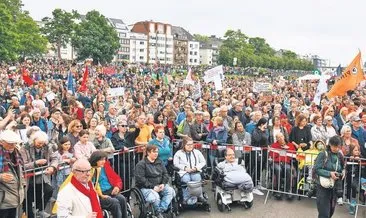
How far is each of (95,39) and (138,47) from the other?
73343 mm

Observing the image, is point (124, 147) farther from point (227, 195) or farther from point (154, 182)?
point (227, 195)

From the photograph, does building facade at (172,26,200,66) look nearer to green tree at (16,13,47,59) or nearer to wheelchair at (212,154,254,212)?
green tree at (16,13,47,59)

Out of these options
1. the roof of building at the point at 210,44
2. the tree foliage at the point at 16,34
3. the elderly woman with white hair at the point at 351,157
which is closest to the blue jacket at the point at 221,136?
the elderly woman with white hair at the point at 351,157

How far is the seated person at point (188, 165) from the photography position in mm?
9375

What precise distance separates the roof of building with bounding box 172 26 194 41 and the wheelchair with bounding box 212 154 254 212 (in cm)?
16191

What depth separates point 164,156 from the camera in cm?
991

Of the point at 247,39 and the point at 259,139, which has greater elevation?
the point at 247,39

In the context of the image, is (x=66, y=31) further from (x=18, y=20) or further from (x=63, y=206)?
(x=63, y=206)

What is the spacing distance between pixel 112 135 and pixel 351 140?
482 cm

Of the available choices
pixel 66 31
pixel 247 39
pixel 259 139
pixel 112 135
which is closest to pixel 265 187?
pixel 259 139

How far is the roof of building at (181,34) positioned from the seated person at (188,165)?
16188 cm

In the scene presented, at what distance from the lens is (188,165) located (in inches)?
374

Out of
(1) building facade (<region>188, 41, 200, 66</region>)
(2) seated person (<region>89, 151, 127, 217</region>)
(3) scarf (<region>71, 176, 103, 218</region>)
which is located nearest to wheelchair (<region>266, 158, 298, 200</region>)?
(2) seated person (<region>89, 151, 127, 217</region>)

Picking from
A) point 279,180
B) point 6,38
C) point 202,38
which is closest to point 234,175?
point 279,180
